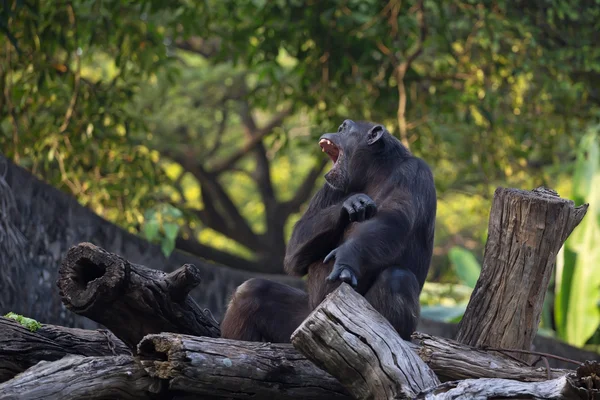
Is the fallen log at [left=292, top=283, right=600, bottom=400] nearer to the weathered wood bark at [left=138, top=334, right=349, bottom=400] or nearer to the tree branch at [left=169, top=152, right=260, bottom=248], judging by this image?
the weathered wood bark at [left=138, top=334, right=349, bottom=400]

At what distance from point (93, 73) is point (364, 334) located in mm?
12151

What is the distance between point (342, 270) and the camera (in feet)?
14.5

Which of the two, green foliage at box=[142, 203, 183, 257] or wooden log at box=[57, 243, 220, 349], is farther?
green foliage at box=[142, 203, 183, 257]

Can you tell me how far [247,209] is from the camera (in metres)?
19.1

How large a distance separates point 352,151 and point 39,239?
274 cm

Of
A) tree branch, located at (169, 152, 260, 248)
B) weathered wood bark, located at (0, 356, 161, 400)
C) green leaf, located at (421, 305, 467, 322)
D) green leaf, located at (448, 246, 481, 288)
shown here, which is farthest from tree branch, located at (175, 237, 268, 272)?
weathered wood bark, located at (0, 356, 161, 400)

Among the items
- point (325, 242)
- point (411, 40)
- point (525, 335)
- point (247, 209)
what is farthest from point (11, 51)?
point (247, 209)

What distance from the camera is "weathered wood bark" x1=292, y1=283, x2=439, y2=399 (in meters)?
3.64

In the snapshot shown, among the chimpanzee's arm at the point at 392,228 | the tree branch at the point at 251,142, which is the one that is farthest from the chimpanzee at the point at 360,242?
the tree branch at the point at 251,142

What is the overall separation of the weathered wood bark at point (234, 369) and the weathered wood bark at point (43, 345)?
29.4 inches

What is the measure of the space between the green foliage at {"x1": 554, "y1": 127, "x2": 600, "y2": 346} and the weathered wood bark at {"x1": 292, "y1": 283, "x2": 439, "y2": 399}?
262 inches

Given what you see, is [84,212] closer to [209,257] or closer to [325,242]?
[325,242]

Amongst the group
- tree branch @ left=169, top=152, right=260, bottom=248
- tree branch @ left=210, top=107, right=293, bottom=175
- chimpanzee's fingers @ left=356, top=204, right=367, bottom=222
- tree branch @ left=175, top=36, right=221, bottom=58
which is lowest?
chimpanzee's fingers @ left=356, top=204, right=367, bottom=222

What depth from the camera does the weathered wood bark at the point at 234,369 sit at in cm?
391
